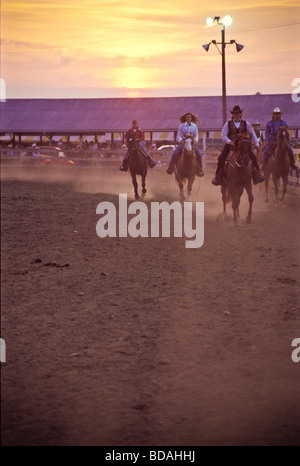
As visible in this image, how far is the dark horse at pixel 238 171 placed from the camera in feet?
48.5

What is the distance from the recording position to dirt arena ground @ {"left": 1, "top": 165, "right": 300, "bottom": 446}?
4.89 m

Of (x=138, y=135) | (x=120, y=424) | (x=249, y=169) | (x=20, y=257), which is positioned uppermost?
(x=138, y=135)

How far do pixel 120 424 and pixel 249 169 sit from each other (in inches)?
430

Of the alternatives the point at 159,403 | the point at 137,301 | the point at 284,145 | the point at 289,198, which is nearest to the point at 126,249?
the point at 137,301

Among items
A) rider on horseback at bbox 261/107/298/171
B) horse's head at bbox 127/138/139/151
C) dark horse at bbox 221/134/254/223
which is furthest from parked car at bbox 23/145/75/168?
dark horse at bbox 221/134/254/223

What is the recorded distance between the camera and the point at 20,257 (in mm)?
10977

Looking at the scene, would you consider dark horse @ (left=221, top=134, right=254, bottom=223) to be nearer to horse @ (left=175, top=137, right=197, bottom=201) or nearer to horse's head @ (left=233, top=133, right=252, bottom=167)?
horse's head @ (left=233, top=133, right=252, bottom=167)

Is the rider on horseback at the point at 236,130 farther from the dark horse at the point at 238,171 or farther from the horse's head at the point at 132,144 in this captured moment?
the horse's head at the point at 132,144

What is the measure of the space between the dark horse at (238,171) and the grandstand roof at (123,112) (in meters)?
45.7

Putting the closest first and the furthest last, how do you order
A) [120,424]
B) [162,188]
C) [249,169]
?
[120,424]
[249,169]
[162,188]

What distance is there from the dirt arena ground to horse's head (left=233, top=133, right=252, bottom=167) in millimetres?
2377

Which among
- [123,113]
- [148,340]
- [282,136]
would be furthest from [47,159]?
[148,340]

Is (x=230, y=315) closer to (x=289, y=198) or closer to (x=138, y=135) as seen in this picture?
(x=138, y=135)

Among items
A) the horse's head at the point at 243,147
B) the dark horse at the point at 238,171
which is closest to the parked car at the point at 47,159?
the dark horse at the point at 238,171
